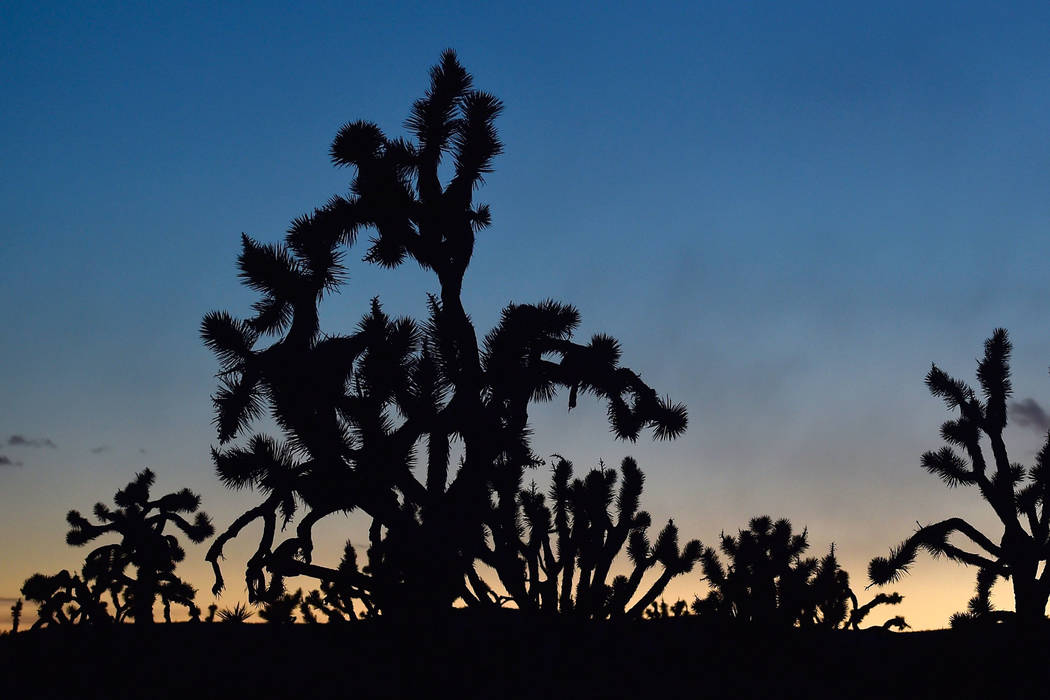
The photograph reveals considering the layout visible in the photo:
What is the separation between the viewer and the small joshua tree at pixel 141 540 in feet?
Answer: 42.9

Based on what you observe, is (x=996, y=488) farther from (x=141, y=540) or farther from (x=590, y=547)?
(x=141, y=540)

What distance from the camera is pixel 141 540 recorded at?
43.9ft

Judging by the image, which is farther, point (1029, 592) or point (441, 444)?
point (1029, 592)

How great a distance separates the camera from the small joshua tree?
13078 millimetres

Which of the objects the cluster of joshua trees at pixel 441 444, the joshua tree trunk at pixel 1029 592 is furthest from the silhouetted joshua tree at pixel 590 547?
the joshua tree trunk at pixel 1029 592

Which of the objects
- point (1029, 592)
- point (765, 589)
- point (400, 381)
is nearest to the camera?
point (400, 381)

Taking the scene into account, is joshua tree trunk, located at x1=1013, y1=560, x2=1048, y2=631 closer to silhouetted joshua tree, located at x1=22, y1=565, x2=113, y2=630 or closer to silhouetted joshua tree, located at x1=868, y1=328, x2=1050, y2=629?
silhouetted joshua tree, located at x1=868, y1=328, x2=1050, y2=629

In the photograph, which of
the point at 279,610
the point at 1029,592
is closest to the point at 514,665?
the point at 279,610

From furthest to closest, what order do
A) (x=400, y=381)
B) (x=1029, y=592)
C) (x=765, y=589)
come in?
(x=1029, y=592) < (x=765, y=589) < (x=400, y=381)

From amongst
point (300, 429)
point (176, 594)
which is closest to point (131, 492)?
Answer: point (176, 594)

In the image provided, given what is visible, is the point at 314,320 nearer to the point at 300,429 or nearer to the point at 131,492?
the point at 300,429

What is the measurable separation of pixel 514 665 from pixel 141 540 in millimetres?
8406

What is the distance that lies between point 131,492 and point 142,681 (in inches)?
259

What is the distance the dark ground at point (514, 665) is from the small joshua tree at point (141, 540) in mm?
3707
